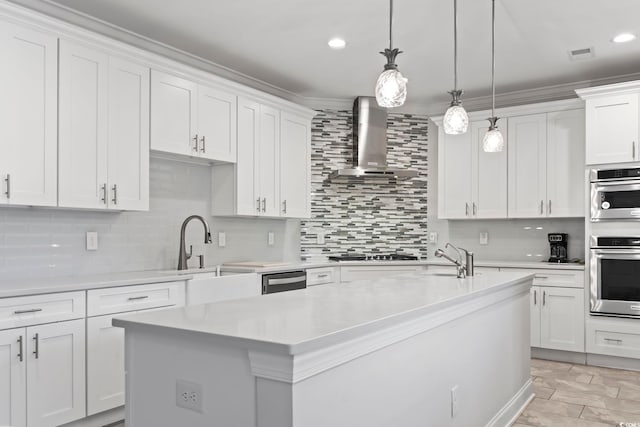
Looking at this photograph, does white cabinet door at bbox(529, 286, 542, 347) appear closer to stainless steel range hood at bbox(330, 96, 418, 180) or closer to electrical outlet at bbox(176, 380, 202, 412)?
stainless steel range hood at bbox(330, 96, 418, 180)

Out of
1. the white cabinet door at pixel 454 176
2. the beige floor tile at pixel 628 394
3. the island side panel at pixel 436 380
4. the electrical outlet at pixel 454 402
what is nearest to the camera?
the island side panel at pixel 436 380

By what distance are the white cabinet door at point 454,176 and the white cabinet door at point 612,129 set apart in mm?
1209

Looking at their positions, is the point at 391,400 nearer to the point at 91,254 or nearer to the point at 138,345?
the point at 138,345

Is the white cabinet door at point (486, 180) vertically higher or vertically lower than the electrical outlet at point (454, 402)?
higher

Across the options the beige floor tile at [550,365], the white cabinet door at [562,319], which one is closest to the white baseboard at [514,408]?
the beige floor tile at [550,365]

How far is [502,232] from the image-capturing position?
570 cm

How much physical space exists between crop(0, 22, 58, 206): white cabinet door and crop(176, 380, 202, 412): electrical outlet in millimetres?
1853

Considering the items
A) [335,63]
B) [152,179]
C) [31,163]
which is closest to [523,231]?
[335,63]

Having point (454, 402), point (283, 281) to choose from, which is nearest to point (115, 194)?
point (283, 281)

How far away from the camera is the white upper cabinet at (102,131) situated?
327cm

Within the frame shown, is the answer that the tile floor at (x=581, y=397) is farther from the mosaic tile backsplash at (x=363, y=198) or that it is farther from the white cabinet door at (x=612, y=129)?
the mosaic tile backsplash at (x=363, y=198)

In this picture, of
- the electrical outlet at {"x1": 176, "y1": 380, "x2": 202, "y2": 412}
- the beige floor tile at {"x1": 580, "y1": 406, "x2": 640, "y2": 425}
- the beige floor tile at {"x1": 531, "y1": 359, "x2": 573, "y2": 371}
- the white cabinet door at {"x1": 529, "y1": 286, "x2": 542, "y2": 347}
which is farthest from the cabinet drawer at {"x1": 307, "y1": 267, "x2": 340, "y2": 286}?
the electrical outlet at {"x1": 176, "y1": 380, "x2": 202, "y2": 412}

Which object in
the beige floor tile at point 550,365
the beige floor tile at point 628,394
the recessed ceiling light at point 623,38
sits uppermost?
the recessed ceiling light at point 623,38

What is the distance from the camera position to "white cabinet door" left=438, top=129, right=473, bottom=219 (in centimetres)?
562
